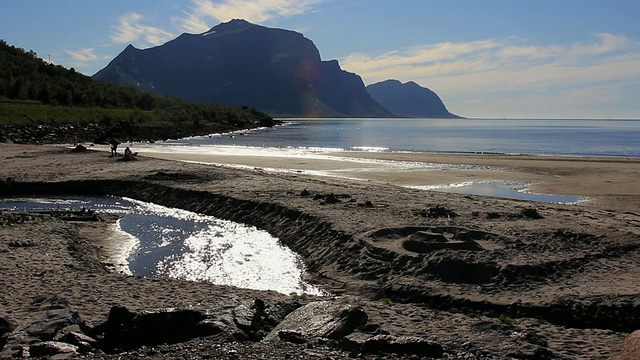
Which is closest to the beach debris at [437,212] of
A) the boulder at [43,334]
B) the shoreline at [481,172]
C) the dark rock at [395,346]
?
the shoreline at [481,172]

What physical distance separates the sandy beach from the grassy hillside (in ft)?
145

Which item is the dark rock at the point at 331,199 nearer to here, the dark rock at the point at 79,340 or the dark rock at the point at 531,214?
the dark rock at the point at 531,214

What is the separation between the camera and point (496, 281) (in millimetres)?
12945

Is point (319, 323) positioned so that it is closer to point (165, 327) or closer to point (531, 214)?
point (165, 327)

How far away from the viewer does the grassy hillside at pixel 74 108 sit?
217 ft

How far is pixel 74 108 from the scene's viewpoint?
79.8 metres

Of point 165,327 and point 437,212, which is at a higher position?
point 437,212

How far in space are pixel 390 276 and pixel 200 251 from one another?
6.69 metres

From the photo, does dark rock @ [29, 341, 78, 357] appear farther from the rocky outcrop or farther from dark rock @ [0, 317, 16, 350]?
the rocky outcrop

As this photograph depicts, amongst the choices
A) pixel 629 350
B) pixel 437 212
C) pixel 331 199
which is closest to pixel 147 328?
pixel 629 350

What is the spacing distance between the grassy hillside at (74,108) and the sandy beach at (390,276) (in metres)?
44.2

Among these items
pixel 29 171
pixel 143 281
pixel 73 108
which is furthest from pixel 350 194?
pixel 73 108

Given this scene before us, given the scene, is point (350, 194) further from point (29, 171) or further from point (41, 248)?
point (29, 171)

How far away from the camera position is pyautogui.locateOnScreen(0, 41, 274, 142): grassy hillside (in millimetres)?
66062
